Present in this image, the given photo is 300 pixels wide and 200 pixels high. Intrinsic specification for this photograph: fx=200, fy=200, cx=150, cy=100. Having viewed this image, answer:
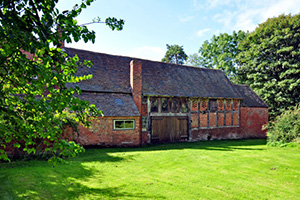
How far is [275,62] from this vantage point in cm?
2820

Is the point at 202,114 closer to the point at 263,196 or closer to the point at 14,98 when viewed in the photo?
the point at 263,196

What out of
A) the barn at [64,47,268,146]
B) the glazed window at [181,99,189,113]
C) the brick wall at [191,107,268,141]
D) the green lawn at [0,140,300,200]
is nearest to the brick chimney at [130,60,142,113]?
the barn at [64,47,268,146]

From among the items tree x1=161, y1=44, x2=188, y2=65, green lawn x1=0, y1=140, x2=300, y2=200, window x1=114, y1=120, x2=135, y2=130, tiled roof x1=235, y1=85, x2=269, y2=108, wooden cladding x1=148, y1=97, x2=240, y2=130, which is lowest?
green lawn x1=0, y1=140, x2=300, y2=200

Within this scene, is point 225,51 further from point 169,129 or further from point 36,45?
point 36,45

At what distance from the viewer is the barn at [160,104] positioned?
1606cm

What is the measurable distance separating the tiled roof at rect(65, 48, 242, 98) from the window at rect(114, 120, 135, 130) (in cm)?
319

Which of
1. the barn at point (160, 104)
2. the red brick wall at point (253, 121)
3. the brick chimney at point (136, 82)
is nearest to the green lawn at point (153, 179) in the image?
the barn at point (160, 104)

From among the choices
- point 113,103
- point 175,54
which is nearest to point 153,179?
point 113,103

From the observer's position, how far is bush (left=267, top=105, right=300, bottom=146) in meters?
16.2

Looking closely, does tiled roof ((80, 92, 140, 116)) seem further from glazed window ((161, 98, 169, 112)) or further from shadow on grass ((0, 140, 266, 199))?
shadow on grass ((0, 140, 266, 199))

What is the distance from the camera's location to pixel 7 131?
366 centimetres

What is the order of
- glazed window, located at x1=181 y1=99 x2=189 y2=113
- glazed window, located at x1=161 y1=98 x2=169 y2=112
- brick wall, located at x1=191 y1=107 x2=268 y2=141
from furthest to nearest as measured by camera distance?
1. brick wall, located at x1=191 y1=107 x2=268 y2=141
2. glazed window, located at x1=181 y1=99 x2=189 y2=113
3. glazed window, located at x1=161 y1=98 x2=169 y2=112

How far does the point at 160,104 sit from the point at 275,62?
1981 centimetres

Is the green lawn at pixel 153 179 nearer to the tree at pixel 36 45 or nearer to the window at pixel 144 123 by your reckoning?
the tree at pixel 36 45
